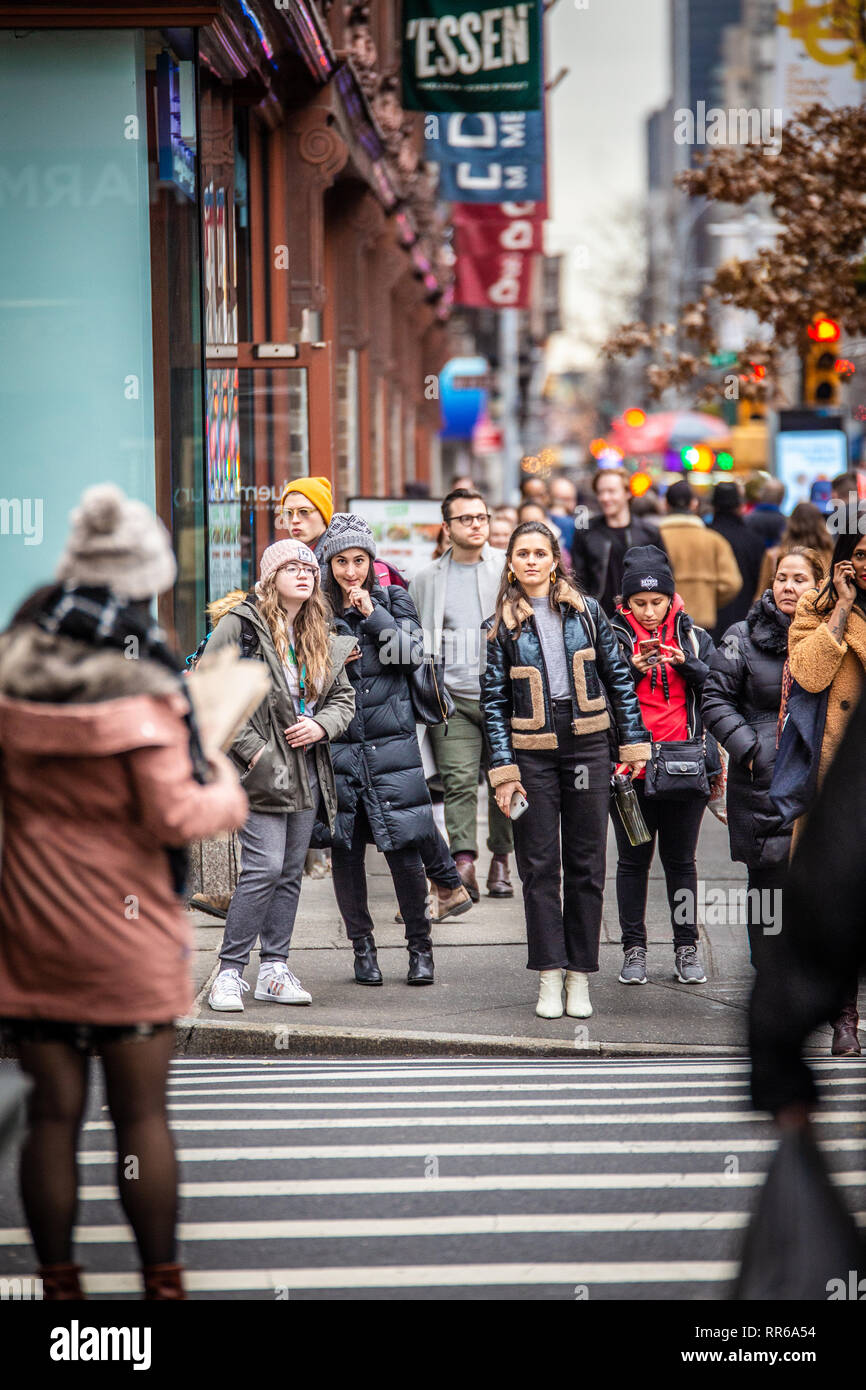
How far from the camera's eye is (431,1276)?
177 inches

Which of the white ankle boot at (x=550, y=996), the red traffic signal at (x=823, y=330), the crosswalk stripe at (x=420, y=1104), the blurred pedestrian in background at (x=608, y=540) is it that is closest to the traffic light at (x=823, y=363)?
the red traffic signal at (x=823, y=330)

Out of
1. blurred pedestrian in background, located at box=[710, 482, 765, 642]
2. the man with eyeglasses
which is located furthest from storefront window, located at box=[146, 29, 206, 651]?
blurred pedestrian in background, located at box=[710, 482, 765, 642]

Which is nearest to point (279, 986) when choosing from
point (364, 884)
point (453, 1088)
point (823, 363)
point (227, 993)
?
point (227, 993)

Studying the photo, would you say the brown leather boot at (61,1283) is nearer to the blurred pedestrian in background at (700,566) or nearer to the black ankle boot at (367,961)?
the black ankle boot at (367,961)

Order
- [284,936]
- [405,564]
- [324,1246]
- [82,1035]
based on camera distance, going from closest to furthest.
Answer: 1. [82,1035]
2. [324,1246]
3. [284,936]
4. [405,564]

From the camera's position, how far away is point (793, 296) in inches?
822

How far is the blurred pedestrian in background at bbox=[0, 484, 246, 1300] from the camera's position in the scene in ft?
12.6

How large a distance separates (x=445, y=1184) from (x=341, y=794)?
3.05 metres

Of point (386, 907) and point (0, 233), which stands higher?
point (0, 233)

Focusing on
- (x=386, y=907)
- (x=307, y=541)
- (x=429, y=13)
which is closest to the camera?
(x=307, y=541)

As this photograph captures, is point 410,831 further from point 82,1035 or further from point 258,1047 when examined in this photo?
point 82,1035

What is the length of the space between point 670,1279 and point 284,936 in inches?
148
